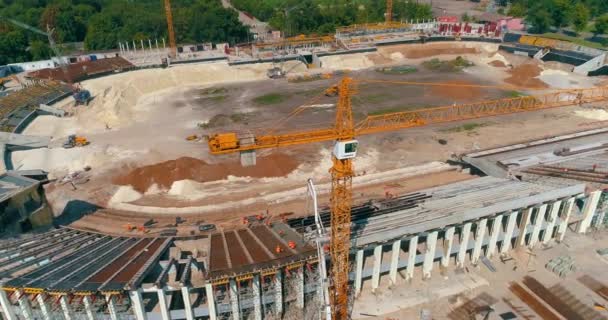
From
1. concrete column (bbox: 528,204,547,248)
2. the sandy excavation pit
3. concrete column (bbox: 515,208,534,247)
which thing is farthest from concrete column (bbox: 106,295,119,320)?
concrete column (bbox: 528,204,547,248)

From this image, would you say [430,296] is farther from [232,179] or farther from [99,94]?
[99,94]

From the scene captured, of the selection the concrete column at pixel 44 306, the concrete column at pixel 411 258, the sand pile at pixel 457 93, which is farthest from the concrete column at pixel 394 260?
the sand pile at pixel 457 93

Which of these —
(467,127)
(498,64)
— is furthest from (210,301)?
(498,64)

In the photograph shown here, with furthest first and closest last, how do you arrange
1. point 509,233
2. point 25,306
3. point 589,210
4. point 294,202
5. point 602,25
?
point 602,25 < point 294,202 < point 589,210 < point 509,233 < point 25,306

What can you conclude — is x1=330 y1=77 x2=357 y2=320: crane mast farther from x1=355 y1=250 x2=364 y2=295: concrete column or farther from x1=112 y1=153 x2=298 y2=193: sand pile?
x1=112 y1=153 x2=298 y2=193: sand pile

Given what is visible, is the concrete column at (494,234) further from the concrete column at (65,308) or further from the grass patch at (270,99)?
the grass patch at (270,99)

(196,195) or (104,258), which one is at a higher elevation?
(104,258)

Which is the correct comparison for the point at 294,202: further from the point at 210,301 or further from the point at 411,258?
the point at 210,301

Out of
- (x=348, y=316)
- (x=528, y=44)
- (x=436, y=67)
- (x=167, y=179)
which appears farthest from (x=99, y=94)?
(x=528, y=44)
